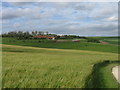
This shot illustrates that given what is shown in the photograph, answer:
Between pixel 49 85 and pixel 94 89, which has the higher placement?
pixel 49 85

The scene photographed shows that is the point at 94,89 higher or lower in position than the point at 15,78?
lower

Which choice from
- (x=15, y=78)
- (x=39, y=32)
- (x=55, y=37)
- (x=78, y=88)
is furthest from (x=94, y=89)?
(x=39, y=32)

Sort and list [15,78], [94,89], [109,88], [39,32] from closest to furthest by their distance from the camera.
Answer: [15,78] < [94,89] < [109,88] < [39,32]

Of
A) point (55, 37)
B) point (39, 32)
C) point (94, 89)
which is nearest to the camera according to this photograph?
point (94, 89)

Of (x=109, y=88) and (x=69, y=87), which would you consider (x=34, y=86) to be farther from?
(x=109, y=88)

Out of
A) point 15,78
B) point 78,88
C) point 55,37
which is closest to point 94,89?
point 78,88

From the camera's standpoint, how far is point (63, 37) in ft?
278

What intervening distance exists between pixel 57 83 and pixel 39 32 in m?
96.3

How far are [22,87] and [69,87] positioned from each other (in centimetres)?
140

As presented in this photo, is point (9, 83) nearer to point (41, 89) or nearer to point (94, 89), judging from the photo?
point (41, 89)

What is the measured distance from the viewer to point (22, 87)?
5375 mm

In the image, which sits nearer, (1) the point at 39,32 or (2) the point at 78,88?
(2) the point at 78,88

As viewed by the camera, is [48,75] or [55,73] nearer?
[48,75]

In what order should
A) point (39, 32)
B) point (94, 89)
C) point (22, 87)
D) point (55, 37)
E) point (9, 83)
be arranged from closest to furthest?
point (22, 87) < point (9, 83) < point (94, 89) < point (55, 37) < point (39, 32)
